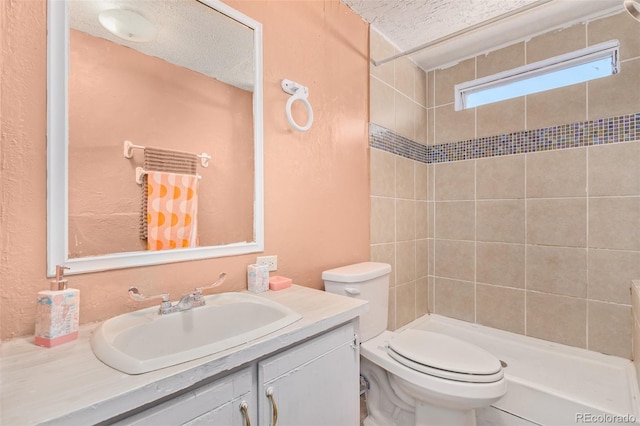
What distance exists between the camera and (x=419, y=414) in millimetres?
1368

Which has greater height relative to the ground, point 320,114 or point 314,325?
point 320,114

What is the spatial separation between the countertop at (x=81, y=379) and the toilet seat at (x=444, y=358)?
71 cm

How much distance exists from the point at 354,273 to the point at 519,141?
159 cm

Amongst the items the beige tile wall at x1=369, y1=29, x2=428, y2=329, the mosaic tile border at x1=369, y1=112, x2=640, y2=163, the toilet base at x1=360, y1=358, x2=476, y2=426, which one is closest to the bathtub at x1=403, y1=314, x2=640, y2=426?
the toilet base at x1=360, y1=358, x2=476, y2=426

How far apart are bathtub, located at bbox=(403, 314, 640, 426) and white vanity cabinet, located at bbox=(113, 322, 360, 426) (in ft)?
3.17

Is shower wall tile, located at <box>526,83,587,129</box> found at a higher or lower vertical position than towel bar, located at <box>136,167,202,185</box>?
higher

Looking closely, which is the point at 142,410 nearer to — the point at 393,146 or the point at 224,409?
the point at 224,409

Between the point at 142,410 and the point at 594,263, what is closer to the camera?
the point at 142,410

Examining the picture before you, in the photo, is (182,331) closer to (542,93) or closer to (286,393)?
(286,393)

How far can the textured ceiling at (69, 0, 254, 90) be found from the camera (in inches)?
37.4

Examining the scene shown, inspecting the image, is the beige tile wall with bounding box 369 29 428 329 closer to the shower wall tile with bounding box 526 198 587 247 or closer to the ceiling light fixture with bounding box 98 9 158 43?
the shower wall tile with bounding box 526 198 587 247

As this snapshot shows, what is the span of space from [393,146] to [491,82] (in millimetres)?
945

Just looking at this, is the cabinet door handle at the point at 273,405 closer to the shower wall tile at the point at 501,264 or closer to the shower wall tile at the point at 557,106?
the shower wall tile at the point at 501,264

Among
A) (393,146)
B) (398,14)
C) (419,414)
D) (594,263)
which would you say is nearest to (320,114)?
(393,146)
